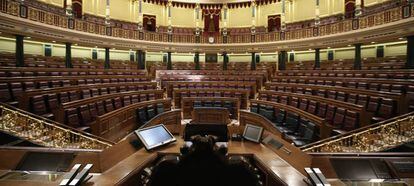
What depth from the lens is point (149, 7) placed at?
2150cm

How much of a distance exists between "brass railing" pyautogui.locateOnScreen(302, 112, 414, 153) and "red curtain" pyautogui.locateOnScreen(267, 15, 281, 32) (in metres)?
16.8

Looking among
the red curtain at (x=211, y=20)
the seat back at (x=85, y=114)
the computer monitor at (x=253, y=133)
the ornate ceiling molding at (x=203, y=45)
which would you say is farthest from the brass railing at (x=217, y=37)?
the computer monitor at (x=253, y=133)

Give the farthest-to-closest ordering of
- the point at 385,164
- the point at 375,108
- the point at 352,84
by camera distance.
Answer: the point at 352,84
the point at 375,108
the point at 385,164

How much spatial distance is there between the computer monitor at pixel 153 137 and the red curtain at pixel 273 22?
62.6ft

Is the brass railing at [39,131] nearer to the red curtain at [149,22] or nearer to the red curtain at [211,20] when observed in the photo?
the red curtain at [149,22]

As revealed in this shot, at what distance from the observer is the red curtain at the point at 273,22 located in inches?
831

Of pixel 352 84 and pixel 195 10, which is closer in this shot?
pixel 352 84

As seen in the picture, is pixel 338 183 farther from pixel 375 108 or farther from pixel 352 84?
pixel 352 84

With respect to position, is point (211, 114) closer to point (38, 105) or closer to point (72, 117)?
point (72, 117)

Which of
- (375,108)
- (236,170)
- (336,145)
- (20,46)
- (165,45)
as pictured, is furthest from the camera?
(165,45)

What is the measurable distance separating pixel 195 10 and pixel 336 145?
17817 millimetres

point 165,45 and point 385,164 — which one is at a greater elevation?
point 165,45

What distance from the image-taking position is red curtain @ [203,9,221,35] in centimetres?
2164

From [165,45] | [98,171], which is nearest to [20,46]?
[165,45]
